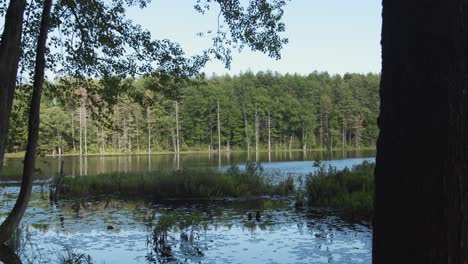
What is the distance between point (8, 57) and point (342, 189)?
13.8 meters

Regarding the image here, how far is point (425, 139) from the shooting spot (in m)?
1.93

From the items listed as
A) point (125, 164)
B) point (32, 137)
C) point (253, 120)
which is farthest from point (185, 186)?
point (253, 120)

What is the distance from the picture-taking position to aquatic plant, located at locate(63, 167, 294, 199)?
2053 cm

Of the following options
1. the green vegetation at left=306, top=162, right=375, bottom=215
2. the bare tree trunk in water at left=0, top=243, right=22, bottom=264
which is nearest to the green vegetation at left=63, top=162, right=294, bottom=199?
the green vegetation at left=306, top=162, right=375, bottom=215

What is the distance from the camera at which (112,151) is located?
9519cm

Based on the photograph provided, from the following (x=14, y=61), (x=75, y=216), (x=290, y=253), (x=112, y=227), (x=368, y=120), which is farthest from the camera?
(x=368, y=120)

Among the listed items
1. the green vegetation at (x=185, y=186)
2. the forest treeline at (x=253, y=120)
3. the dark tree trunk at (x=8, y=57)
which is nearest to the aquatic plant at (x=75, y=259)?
the dark tree trunk at (x=8, y=57)

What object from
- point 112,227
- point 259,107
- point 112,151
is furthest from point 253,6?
point 259,107

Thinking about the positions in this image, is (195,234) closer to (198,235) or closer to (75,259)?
(198,235)

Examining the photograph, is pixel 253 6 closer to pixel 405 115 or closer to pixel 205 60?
pixel 205 60

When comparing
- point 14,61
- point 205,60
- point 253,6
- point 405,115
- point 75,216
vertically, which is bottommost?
point 75,216

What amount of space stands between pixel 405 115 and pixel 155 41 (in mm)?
9476

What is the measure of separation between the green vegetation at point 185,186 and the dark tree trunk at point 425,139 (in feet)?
60.2

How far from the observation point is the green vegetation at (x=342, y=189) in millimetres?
15481
